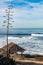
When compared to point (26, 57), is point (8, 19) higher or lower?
higher

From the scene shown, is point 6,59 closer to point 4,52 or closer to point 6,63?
point 6,63

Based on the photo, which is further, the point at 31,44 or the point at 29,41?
the point at 29,41

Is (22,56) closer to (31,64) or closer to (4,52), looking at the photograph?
(4,52)

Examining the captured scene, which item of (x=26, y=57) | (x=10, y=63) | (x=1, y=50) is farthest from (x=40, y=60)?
(x=10, y=63)

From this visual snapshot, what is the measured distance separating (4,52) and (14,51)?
125 cm

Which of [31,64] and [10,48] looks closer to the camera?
[31,64]

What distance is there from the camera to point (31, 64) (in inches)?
1024

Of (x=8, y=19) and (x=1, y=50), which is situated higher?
(x=8, y=19)

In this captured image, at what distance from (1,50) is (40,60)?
4.83 metres

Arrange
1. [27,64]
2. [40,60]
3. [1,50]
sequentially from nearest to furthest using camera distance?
[27,64] → [40,60] → [1,50]

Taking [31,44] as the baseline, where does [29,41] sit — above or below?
below

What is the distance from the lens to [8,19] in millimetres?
20484

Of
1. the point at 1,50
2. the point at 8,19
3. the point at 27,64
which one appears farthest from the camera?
the point at 1,50

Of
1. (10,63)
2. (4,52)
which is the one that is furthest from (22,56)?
(10,63)
